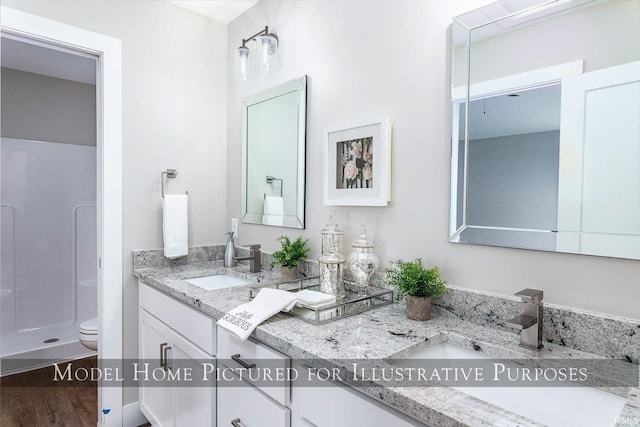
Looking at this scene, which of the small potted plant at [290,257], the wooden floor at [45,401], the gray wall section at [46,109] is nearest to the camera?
the small potted plant at [290,257]

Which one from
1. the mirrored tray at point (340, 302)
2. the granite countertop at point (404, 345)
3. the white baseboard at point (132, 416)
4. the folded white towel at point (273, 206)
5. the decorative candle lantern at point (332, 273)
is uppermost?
the folded white towel at point (273, 206)

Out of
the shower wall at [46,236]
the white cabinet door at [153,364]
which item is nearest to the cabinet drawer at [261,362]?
the white cabinet door at [153,364]

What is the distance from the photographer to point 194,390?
1.58 m

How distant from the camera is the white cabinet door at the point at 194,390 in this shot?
4.76 ft

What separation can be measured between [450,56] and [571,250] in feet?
2.47

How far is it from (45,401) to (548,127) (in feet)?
10.1

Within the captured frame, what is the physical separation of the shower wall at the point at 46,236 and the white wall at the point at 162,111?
1.67 metres

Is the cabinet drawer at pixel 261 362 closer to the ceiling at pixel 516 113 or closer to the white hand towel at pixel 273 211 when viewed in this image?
the white hand towel at pixel 273 211

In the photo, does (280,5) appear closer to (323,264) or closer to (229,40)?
(229,40)

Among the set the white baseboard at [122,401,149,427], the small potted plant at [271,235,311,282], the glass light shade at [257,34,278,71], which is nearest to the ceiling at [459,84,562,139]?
the small potted plant at [271,235,311,282]

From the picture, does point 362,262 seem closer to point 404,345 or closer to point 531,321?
point 404,345

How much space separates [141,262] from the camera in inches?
84.0

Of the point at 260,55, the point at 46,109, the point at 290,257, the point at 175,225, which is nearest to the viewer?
the point at 290,257

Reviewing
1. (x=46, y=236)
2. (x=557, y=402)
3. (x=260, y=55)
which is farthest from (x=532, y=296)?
(x=46, y=236)
